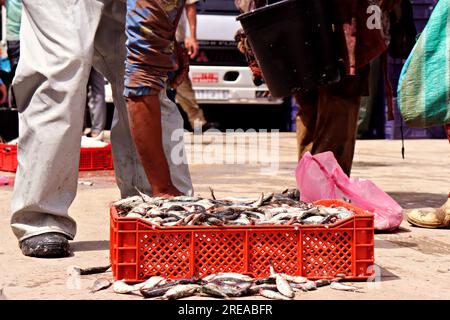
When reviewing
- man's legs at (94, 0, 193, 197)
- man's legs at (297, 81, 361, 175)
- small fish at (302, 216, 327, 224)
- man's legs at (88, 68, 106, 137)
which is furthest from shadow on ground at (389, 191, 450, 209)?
man's legs at (88, 68, 106, 137)

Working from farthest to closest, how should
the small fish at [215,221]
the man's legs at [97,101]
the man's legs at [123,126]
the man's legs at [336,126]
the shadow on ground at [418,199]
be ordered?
1. the man's legs at [97,101]
2. the shadow on ground at [418,199]
3. the man's legs at [336,126]
4. the man's legs at [123,126]
5. the small fish at [215,221]

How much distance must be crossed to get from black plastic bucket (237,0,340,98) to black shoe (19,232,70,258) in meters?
1.58

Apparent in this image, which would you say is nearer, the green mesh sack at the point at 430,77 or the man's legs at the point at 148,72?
the man's legs at the point at 148,72

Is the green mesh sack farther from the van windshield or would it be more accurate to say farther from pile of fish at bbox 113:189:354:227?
the van windshield

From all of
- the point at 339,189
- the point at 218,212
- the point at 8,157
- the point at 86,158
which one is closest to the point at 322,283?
the point at 218,212

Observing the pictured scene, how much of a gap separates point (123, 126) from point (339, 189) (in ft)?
3.71

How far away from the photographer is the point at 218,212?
3.48m

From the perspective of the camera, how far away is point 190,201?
3.63 m

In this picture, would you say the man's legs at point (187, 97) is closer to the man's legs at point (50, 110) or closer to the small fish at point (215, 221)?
the man's legs at point (50, 110)

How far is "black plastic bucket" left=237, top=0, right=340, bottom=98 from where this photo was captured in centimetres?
486

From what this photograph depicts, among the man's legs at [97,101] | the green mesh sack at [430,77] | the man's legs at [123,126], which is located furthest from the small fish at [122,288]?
the man's legs at [97,101]

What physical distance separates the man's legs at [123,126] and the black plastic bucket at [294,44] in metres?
0.63

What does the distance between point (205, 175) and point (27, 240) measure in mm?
3477

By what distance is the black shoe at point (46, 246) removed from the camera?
392 cm
